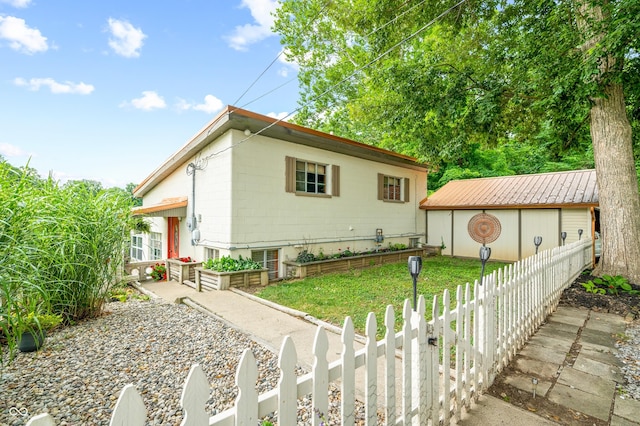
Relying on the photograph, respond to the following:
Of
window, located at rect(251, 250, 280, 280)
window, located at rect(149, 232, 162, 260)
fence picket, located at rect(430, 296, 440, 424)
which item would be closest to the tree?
fence picket, located at rect(430, 296, 440, 424)

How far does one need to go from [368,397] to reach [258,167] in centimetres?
630

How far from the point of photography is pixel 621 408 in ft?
6.98

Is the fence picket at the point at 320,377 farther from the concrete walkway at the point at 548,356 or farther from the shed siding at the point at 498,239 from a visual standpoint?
the shed siding at the point at 498,239

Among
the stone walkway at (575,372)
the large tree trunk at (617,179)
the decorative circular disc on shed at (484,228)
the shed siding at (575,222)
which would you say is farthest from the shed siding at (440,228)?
the stone walkway at (575,372)

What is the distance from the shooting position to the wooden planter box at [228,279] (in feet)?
19.8

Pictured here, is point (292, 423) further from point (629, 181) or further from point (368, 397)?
point (629, 181)

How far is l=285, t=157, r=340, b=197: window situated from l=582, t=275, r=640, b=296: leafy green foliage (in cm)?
608

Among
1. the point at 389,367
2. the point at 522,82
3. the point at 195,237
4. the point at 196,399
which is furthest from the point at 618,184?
the point at 195,237

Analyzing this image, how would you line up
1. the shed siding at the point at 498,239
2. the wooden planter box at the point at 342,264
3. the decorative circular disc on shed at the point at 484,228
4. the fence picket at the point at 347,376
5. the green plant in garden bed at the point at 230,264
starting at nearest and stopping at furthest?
the fence picket at the point at 347,376, the green plant in garden bed at the point at 230,264, the wooden planter box at the point at 342,264, the shed siding at the point at 498,239, the decorative circular disc on shed at the point at 484,228

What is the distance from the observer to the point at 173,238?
30.8 feet

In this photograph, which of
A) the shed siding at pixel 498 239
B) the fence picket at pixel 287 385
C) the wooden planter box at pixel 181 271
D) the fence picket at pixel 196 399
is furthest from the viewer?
the shed siding at pixel 498 239

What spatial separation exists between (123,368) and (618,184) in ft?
28.5

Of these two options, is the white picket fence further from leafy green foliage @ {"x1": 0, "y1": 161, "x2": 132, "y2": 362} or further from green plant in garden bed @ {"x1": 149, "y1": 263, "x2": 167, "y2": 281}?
green plant in garden bed @ {"x1": 149, "y1": 263, "x2": 167, "y2": 281}

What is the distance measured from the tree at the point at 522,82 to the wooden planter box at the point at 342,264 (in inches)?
142
